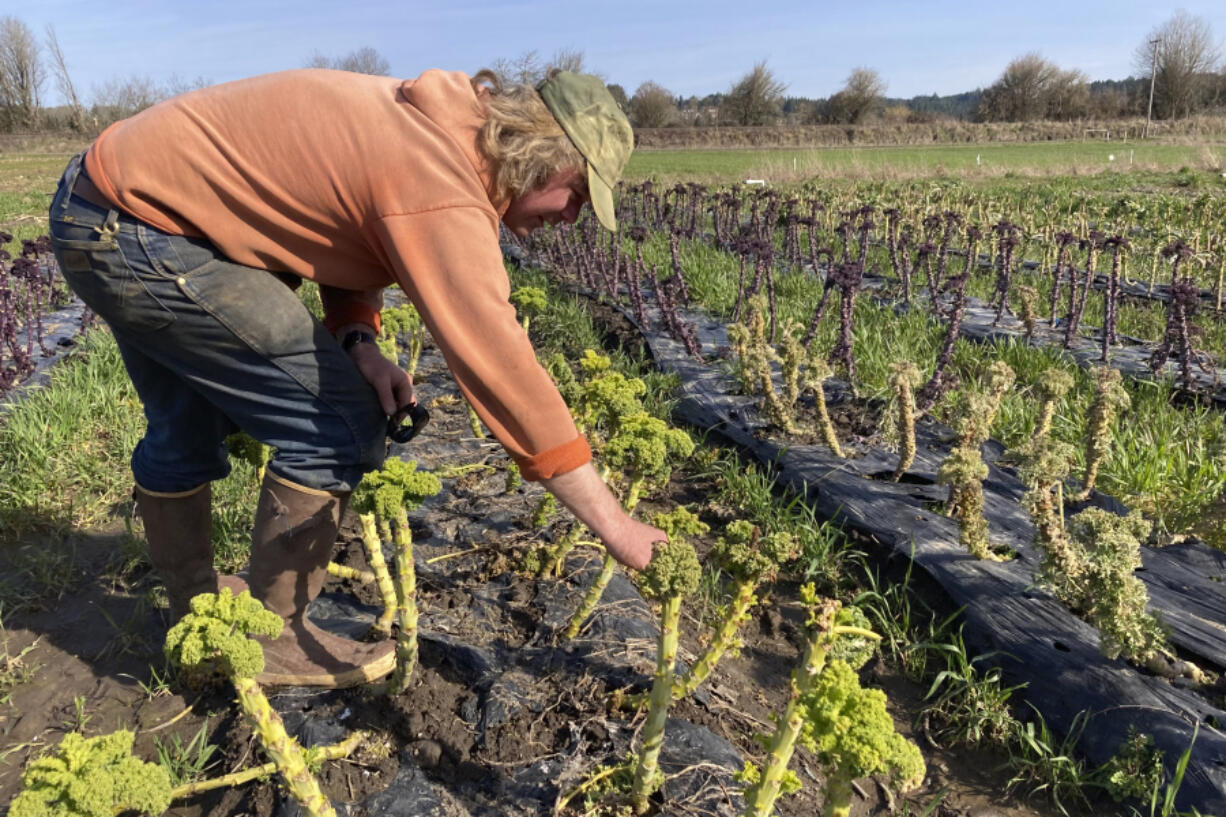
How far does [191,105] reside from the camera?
1.75 metres

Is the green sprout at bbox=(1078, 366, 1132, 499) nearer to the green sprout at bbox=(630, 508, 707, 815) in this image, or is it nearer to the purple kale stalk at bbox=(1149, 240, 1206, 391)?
the purple kale stalk at bbox=(1149, 240, 1206, 391)

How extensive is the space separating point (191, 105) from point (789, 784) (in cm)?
185

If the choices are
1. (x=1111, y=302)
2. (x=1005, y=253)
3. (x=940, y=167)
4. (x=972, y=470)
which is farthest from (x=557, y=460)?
(x=940, y=167)

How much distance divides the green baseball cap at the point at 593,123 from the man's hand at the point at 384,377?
27.5 inches

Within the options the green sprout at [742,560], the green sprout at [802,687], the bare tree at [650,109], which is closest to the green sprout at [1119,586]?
the green sprout at [742,560]

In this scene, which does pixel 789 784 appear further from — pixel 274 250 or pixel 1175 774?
pixel 274 250

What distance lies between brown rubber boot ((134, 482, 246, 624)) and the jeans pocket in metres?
0.54

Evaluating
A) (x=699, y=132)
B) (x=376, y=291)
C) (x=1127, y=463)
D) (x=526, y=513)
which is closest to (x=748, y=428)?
(x=526, y=513)

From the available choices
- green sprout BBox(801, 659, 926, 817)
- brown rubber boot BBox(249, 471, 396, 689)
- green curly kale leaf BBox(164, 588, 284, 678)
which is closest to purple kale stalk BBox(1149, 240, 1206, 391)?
green sprout BBox(801, 659, 926, 817)

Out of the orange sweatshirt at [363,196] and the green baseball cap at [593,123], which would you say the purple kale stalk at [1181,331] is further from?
the orange sweatshirt at [363,196]

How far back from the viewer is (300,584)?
2.03m

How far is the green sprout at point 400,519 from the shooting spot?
162 centimetres

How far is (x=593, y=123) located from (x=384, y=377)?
835 mm

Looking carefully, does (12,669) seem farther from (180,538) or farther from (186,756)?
(186,756)
